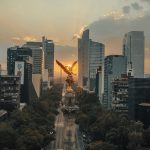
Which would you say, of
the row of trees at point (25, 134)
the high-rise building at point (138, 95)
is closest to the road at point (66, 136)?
the row of trees at point (25, 134)

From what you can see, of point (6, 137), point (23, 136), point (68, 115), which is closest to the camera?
point (6, 137)

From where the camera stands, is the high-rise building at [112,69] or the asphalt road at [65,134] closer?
the asphalt road at [65,134]

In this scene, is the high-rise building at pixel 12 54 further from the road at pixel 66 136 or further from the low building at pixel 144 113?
the low building at pixel 144 113

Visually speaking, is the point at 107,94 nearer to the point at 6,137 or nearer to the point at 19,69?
the point at 19,69

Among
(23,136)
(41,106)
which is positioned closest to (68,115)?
(41,106)

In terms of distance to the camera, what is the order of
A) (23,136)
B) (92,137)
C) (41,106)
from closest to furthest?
1. (23,136)
2. (92,137)
3. (41,106)

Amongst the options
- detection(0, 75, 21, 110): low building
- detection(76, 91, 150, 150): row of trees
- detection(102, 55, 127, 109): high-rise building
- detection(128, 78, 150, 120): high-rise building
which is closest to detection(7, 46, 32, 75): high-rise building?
detection(102, 55, 127, 109): high-rise building

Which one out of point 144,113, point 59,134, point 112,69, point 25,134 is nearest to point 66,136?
point 59,134

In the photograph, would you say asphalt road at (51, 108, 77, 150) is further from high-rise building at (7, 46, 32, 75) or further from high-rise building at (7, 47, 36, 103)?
high-rise building at (7, 46, 32, 75)

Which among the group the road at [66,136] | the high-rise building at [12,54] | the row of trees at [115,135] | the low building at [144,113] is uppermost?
the high-rise building at [12,54]
